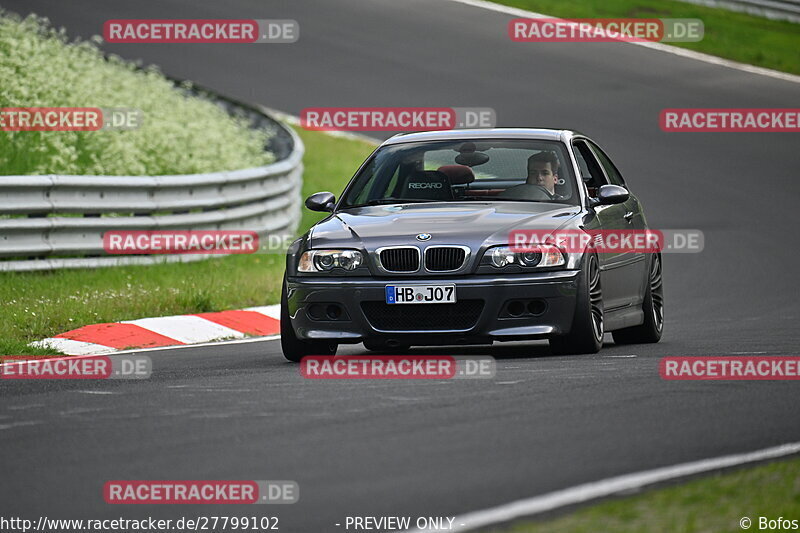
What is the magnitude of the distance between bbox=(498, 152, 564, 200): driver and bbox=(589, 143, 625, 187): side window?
103 cm

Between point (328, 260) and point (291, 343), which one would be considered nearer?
point (328, 260)

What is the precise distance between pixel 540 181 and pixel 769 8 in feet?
69.6

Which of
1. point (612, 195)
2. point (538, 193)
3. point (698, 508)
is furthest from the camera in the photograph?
point (538, 193)

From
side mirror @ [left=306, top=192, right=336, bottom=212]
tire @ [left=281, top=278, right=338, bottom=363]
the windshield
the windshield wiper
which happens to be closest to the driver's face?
the windshield

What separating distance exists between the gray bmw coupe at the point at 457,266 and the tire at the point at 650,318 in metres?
0.59

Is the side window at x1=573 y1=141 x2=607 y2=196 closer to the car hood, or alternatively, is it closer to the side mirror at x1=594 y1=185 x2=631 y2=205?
the side mirror at x1=594 y1=185 x2=631 y2=205

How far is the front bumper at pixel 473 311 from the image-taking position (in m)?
9.40

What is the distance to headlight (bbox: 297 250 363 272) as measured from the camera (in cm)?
965

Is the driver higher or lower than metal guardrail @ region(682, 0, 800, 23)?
higher

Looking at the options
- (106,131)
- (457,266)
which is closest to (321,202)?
(457,266)

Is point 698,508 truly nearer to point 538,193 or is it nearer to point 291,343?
point 291,343

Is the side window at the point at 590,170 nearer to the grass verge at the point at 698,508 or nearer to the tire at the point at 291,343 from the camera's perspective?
the tire at the point at 291,343

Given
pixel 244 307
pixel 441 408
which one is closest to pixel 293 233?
pixel 244 307

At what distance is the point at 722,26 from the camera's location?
3083cm
